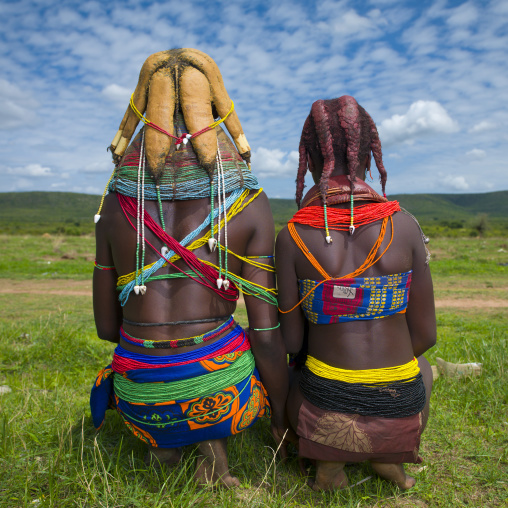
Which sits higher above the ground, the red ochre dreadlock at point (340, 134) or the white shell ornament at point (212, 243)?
the red ochre dreadlock at point (340, 134)

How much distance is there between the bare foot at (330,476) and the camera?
7.14ft

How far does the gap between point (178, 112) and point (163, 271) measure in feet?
2.62

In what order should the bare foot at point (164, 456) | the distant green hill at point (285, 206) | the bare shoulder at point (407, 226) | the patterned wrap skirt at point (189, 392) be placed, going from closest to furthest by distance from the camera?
the patterned wrap skirt at point (189, 392) < the bare shoulder at point (407, 226) < the bare foot at point (164, 456) < the distant green hill at point (285, 206)

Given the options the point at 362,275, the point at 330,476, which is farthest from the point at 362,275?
Answer: the point at 330,476

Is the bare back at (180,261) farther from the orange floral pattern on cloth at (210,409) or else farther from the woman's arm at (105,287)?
the orange floral pattern on cloth at (210,409)

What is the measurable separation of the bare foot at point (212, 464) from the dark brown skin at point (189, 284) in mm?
11

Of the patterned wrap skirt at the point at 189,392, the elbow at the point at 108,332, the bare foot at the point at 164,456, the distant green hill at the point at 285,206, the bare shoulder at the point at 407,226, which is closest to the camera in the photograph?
the patterned wrap skirt at the point at 189,392

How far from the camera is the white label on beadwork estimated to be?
2.05 meters

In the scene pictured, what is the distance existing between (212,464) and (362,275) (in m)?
1.21

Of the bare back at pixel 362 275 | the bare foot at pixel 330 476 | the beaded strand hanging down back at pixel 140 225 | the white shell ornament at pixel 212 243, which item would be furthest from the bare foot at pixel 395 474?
the beaded strand hanging down back at pixel 140 225

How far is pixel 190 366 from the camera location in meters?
2.01

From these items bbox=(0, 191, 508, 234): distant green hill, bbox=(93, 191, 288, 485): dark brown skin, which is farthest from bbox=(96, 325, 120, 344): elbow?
bbox=(0, 191, 508, 234): distant green hill

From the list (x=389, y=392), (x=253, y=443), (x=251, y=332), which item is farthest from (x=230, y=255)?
(x=253, y=443)

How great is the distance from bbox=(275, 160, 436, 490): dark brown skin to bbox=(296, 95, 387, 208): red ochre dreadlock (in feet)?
0.30
